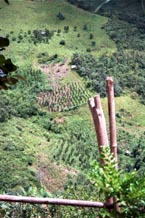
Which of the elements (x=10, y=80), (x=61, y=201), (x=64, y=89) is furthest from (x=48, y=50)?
(x=10, y=80)

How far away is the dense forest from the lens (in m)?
27.1

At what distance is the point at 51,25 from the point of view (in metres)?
44.8

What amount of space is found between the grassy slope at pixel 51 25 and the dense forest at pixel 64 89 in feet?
0.29

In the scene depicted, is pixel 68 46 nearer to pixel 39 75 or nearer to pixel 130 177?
pixel 39 75

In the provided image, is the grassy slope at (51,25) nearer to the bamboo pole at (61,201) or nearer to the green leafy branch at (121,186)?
the bamboo pole at (61,201)

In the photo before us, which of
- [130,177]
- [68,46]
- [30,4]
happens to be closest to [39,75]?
[68,46]

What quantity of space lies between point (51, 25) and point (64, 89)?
11.1 m

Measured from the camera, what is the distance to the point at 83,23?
44.3m

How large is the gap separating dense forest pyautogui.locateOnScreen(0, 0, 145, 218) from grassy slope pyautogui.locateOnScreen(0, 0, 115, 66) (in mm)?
89

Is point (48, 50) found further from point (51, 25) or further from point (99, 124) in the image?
point (99, 124)

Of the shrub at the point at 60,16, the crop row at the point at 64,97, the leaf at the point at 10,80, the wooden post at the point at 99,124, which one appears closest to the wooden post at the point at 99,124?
the wooden post at the point at 99,124

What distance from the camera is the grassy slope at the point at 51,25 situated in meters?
41.0

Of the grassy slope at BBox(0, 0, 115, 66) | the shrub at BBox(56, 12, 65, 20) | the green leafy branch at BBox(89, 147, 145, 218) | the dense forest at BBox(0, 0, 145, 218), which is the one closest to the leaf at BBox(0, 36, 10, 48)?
the green leafy branch at BBox(89, 147, 145, 218)

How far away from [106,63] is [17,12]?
9.99 m
